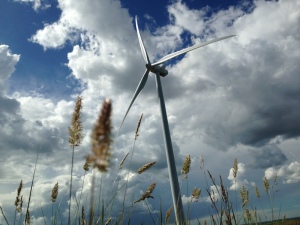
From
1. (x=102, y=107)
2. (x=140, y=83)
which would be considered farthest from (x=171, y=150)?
(x=102, y=107)

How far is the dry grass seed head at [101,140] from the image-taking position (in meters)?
1.33

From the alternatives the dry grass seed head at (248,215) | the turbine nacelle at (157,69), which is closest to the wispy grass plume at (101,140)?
the dry grass seed head at (248,215)

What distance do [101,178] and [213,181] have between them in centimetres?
256

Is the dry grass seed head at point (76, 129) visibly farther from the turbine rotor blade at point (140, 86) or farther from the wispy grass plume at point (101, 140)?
the turbine rotor blade at point (140, 86)

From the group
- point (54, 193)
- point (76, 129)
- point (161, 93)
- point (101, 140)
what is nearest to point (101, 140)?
point (101, 140)

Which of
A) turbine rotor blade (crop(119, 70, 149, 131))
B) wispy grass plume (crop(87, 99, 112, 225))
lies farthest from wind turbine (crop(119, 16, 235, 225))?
wispy grass plume (crop(87, 99, 112, 225))

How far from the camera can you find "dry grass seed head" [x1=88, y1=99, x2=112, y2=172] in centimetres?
133

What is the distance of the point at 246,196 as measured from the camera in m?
8.34

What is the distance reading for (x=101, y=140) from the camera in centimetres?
133

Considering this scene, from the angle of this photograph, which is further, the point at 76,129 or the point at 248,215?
the point at 248,215

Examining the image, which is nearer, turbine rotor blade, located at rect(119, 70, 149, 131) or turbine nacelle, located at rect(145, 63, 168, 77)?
turbine rotor blade, located at rect(119, 70, 149, 131)

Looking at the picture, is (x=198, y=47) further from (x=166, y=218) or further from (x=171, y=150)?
(x=166, y=218)

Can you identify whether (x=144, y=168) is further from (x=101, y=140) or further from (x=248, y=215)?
(x=101, y=140)

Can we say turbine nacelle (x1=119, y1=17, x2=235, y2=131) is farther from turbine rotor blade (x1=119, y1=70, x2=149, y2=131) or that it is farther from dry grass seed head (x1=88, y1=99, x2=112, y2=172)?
dry grass seed head (x1=88, y1=99, x2=112, y2=172)
